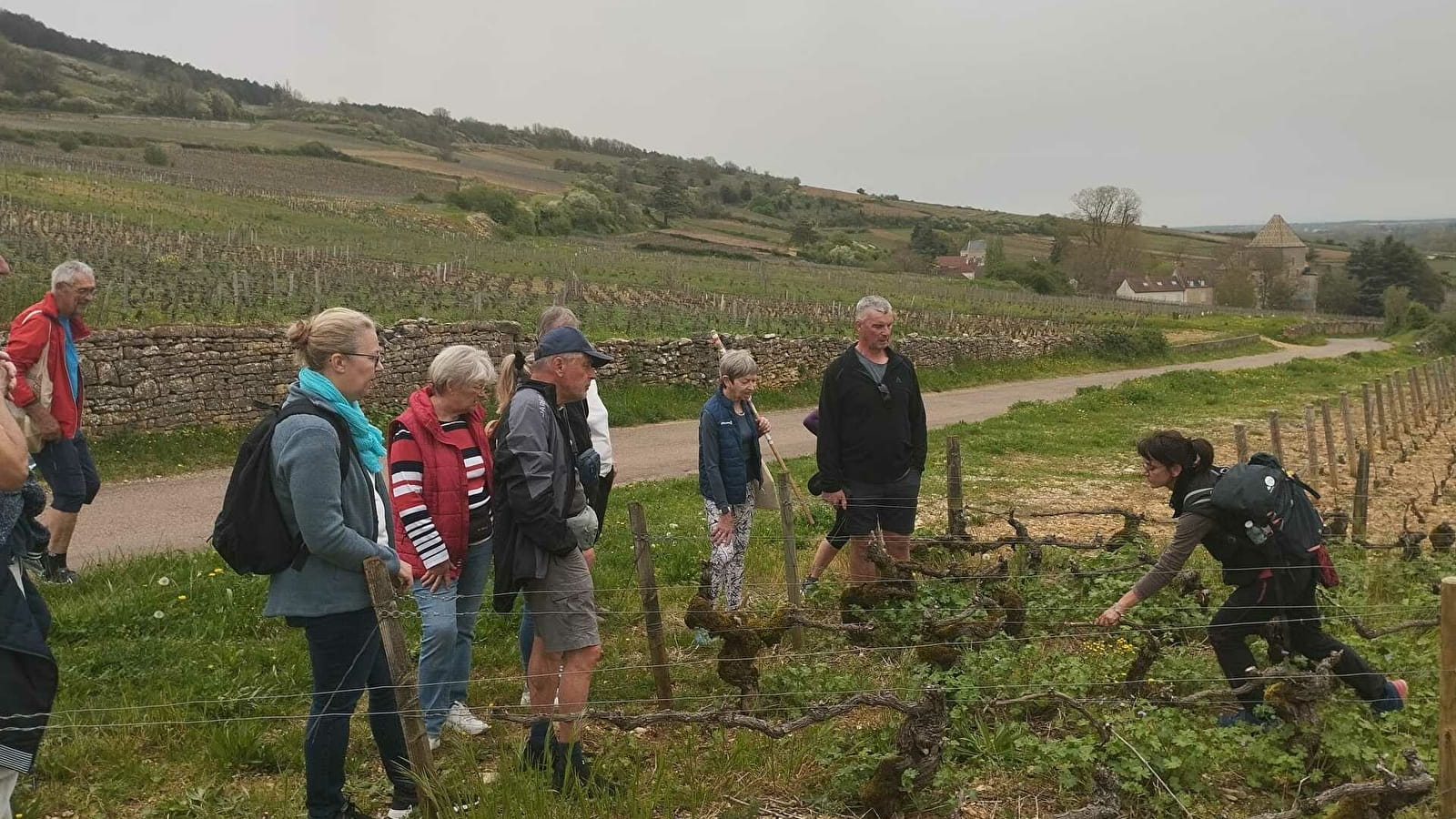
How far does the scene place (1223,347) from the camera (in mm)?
36062

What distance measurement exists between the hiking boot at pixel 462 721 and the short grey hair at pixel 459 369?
4.85ft

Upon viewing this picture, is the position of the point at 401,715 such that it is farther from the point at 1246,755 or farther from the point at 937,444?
the point at 937,444

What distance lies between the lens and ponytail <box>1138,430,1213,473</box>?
4.40 meters

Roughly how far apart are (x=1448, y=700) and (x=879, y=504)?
306 cm

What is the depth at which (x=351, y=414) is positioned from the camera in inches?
133

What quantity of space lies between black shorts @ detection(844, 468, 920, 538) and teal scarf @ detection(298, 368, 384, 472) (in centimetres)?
304

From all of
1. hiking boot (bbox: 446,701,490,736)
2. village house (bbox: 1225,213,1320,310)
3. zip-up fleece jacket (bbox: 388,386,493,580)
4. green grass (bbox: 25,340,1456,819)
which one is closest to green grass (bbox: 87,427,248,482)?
green grass (bbox: 25,340,1456,819)

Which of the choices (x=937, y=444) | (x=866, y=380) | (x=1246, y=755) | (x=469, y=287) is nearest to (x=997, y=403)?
(x=937, y=444)

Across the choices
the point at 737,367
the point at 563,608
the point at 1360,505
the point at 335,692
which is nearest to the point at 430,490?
the point at 563,608

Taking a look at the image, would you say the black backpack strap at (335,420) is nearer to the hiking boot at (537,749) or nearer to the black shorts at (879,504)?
→ the hiking boot at (537,749)

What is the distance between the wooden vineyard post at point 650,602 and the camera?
175 inches

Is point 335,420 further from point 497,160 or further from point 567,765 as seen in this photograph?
point 497,160

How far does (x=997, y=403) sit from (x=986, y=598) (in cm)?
1520

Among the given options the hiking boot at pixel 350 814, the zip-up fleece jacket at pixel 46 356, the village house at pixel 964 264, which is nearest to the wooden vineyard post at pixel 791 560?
the hiking boot at pixel 350 814
